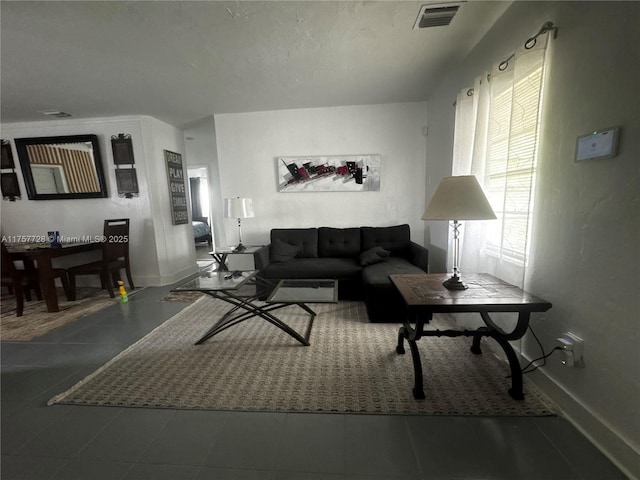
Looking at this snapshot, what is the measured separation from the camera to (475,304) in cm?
135

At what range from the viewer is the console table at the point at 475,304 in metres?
1.35

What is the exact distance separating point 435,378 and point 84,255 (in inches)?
192

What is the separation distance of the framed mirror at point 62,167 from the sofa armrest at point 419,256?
4360 millimetres

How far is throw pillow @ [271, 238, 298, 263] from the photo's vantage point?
10.9 ft

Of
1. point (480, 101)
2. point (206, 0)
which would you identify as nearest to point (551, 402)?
point (480, 101)

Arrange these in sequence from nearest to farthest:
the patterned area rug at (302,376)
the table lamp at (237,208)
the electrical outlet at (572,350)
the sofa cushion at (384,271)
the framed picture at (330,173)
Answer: the electrical outlet at (572,350) → the patterned area rug at (302,376) → the sofa cushion at (384,271) → the table lamp at (237,208) → the framed picture at (330,173)

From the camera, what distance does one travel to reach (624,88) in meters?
1.03

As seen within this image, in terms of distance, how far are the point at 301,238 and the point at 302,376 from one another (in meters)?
2.05

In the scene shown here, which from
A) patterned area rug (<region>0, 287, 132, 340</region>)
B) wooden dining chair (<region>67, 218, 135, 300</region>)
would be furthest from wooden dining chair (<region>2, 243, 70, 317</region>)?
wooden dining chair (<region>67, 218, 135, 300</region>)

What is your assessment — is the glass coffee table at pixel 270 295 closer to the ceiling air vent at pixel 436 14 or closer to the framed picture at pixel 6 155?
the ceiling air vent at pixel 436 14

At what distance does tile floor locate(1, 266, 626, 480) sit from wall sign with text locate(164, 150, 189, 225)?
299 centimetres

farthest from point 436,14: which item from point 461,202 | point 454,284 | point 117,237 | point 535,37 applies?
point 117,237

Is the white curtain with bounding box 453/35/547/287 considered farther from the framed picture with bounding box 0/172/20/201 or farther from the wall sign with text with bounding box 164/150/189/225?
the framed picture with bounding box 0/172/20/201

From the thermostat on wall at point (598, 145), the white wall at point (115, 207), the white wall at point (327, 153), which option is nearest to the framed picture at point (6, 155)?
the white wall at point (115, 207)
